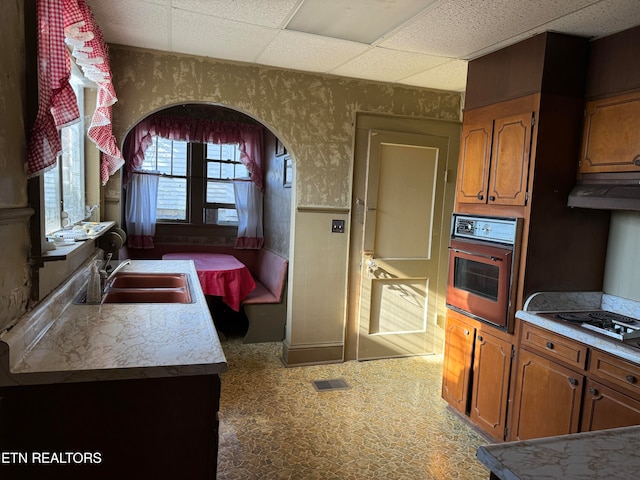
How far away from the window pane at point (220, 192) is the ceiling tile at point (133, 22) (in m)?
2.51

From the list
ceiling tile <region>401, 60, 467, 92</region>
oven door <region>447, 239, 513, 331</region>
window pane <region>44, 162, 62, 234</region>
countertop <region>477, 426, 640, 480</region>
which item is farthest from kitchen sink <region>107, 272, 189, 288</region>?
ceiling tile <region>401, 60, 467, 92</region>

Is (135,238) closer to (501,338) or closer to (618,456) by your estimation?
(501,338)

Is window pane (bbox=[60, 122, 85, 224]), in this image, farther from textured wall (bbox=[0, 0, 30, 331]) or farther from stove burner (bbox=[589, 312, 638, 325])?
stove burner (bbox=[589, 312, 638, 325])

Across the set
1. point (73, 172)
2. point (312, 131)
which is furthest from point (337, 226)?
point (73, 172)

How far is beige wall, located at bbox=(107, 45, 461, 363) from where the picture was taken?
3.32 meters

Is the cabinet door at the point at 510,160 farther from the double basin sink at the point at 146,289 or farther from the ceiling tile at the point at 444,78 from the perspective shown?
the double basin sink at the point at 146,289

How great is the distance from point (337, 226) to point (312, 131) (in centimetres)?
82

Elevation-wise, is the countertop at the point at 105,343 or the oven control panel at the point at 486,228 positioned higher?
the oven control panel at the point at 486,228

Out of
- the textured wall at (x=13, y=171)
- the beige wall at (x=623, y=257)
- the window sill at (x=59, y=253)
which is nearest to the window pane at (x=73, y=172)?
the window sill at (x=59, y=253)

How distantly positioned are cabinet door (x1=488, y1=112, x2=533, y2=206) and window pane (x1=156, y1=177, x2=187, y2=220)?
12.7ft

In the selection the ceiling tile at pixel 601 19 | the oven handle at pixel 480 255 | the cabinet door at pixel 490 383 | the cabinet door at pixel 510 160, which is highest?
the ceiling tile at pixel 601 19

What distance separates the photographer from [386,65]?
3.27 meters

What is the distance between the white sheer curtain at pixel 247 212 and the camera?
5438mm

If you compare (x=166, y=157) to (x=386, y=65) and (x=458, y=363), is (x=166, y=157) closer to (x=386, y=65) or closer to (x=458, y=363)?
(x=386, y=65)
